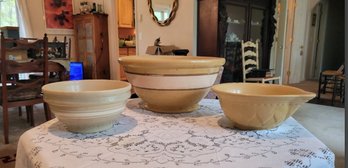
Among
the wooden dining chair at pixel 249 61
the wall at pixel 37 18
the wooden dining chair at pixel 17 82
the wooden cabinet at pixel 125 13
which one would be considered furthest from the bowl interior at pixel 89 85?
the wall at pixel 37 18

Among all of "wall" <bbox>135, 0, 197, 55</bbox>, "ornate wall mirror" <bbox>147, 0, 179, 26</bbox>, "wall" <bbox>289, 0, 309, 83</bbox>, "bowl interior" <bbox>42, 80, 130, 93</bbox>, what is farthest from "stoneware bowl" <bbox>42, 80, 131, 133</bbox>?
"wall" <bbox>289, 0, 309, 83</bbox>

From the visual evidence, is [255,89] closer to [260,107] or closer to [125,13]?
[260,107]

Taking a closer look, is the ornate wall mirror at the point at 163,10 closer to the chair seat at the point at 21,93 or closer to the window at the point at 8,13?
the chair seat at the point at 21,93

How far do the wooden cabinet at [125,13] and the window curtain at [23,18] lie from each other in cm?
180

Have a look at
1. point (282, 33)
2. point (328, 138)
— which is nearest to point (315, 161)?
Result: point (328, 138)

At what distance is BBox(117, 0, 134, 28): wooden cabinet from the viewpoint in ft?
17.9

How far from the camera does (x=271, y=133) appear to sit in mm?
597

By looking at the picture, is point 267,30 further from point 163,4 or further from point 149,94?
point 149,94

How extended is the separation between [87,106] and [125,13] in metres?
5.38

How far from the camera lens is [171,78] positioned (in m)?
0.67

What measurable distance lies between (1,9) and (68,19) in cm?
123

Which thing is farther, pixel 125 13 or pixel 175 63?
pixel 125 13

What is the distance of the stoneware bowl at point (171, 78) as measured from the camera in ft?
2.17

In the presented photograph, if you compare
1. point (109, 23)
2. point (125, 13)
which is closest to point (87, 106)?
point (109, 23)
